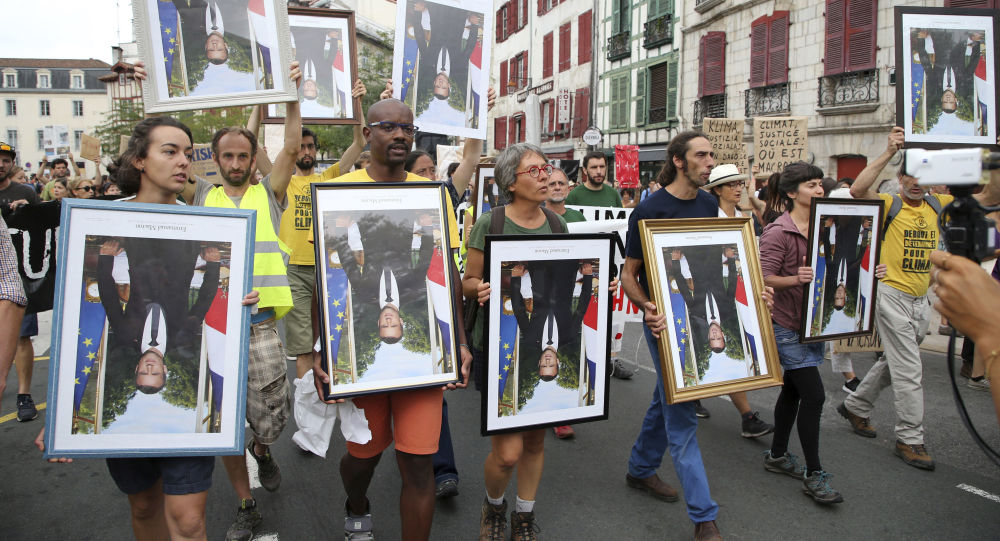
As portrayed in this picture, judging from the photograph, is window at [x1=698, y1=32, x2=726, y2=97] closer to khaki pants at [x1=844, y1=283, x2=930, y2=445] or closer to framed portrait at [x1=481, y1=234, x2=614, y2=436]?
khaki pants at [x1=844, y1=283, x2=930, y2=445]

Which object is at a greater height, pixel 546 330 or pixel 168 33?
pixel 168 33

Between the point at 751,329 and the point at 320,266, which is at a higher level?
the point at 320,266

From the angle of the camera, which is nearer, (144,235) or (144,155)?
(144,235)

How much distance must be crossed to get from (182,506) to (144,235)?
40.6 inches

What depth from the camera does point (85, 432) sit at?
2.39 meters

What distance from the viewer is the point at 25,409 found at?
5520 millimetres

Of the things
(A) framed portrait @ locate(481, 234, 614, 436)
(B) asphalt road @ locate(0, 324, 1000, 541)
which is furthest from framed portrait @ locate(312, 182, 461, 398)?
(B) asphalt road @ locate(0, 324, 1000, 541)

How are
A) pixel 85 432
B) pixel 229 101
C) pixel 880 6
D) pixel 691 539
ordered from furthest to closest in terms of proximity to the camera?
pixel 880 6 → pixel 691 539 → pixel 229 101 → pixel 85 432

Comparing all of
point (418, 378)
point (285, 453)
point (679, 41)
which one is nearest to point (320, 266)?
point (418, 378)

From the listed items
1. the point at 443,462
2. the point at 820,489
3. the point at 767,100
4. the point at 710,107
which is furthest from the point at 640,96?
the point at 443,462

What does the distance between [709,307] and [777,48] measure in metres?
15.5

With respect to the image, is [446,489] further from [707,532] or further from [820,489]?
[820,489]

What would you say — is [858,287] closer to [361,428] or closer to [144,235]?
[361,428]

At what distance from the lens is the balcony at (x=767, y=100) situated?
16.6 m
